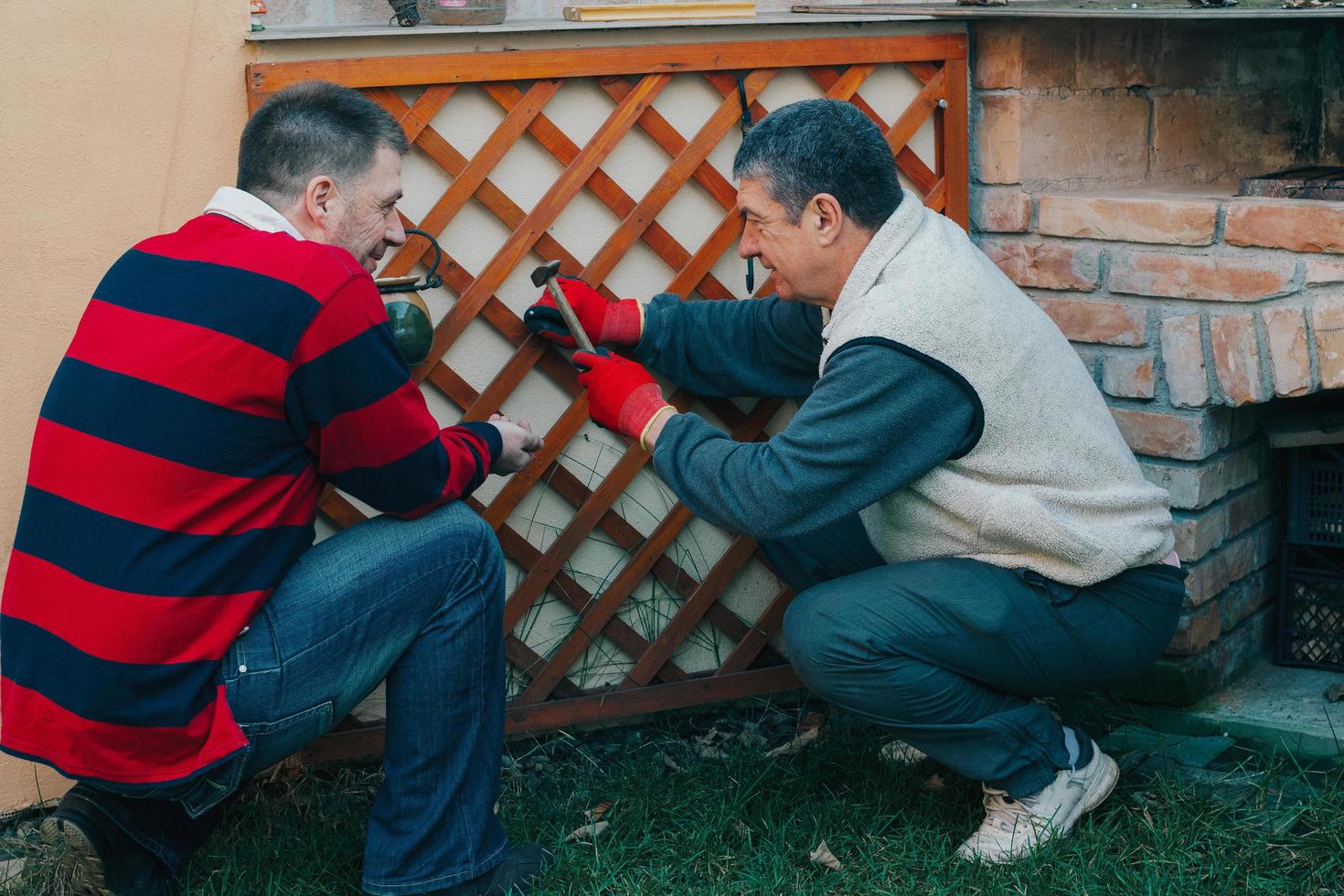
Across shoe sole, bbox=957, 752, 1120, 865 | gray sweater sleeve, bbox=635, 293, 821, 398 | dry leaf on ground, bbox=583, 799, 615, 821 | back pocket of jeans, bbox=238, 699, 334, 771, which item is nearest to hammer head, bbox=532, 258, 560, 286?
gray sweater sleeve, bbox=635, 293, 821, 398

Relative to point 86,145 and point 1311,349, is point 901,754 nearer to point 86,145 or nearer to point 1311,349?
point 1311,349

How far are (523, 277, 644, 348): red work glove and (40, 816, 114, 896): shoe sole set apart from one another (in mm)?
999

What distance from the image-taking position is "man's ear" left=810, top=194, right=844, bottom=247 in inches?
74.6

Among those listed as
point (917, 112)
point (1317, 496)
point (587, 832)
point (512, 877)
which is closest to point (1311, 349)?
point (1317, 496)

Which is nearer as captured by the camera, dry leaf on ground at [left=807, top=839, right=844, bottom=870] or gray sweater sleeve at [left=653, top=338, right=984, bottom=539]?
gray sweater sleeve at [left=653, top=338, right=984, bottom=539]

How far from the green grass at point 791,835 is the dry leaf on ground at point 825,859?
0.02 meters

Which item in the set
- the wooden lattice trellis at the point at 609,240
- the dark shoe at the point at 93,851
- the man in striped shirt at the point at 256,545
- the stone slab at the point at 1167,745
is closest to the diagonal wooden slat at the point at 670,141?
the wooden lattice trellis at the point at 609,240

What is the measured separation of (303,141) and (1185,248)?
148cm

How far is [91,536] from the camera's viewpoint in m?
1.62

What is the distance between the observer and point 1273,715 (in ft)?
8.11

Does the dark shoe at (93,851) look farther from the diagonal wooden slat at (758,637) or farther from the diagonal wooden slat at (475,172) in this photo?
the diagonal wooden slat at (758,637)

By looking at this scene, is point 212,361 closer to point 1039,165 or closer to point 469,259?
point 469,259

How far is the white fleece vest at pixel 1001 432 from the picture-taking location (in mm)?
1865

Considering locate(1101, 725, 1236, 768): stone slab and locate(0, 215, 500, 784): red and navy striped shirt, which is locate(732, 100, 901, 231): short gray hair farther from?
locate(1101, 725, 1236, 768): stone slab
